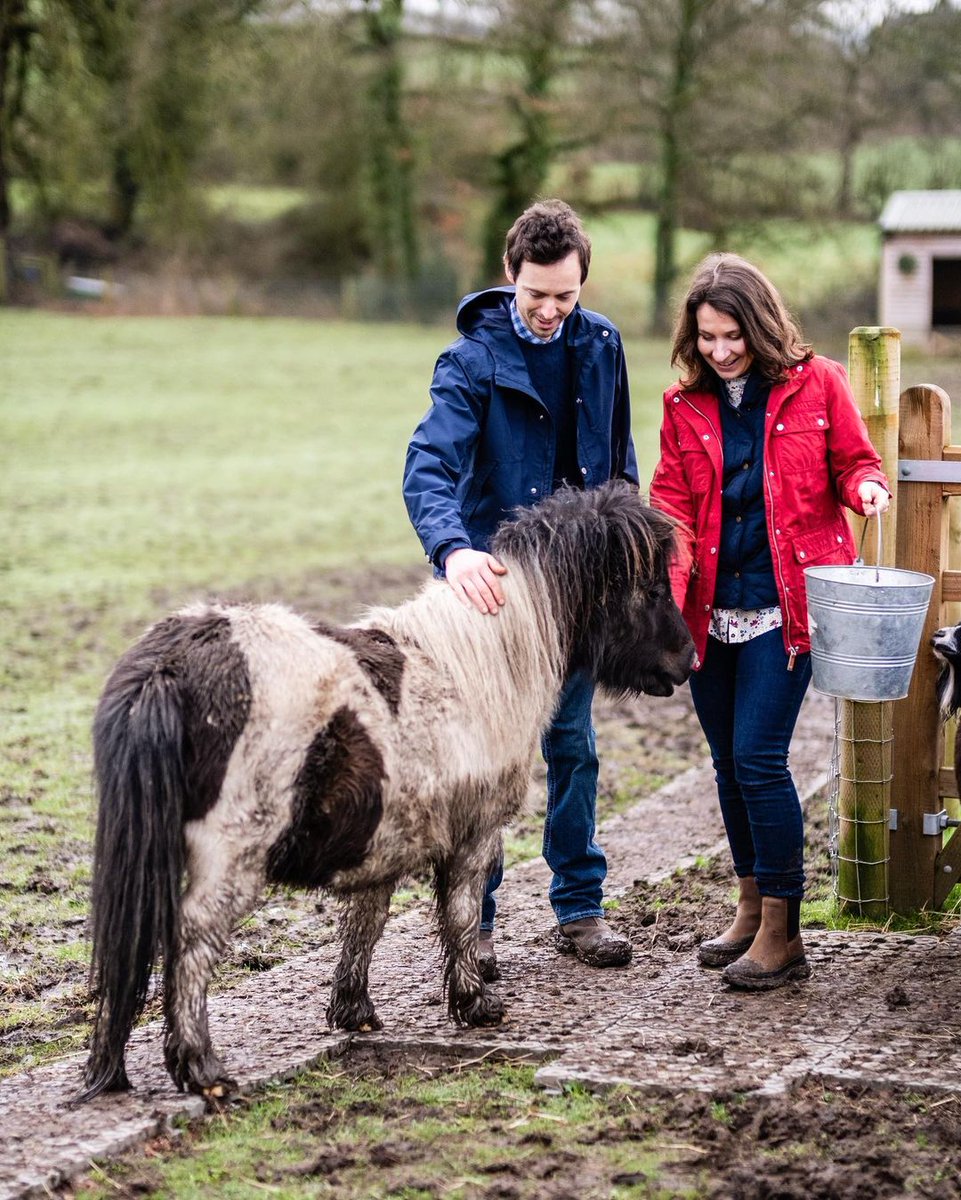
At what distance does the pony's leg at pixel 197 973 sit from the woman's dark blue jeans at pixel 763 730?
167cm

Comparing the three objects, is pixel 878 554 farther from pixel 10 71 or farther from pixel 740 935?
pixel 10 71

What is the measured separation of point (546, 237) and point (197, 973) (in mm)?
2366

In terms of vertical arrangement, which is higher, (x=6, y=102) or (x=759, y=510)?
(x=6, y=102)

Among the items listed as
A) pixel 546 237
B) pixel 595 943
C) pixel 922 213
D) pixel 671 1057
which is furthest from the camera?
pixel 922 213

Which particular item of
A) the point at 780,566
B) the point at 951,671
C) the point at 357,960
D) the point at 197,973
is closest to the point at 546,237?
the point at 780,566

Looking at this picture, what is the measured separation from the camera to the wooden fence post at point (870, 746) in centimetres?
504

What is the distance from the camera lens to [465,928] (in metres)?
4.30

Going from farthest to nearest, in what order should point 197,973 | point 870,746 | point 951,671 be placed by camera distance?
point 870,746 < point 951,671 < point 197,973

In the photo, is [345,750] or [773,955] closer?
[345,750]

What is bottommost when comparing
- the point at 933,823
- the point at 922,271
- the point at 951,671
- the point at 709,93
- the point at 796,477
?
the point at 933,823

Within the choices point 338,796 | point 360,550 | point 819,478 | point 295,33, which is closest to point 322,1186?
point 338,796

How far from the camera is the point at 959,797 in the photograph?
4.86 meters

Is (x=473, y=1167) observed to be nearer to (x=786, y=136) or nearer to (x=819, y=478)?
(x=819, y=478)

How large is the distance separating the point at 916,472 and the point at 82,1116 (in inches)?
135
